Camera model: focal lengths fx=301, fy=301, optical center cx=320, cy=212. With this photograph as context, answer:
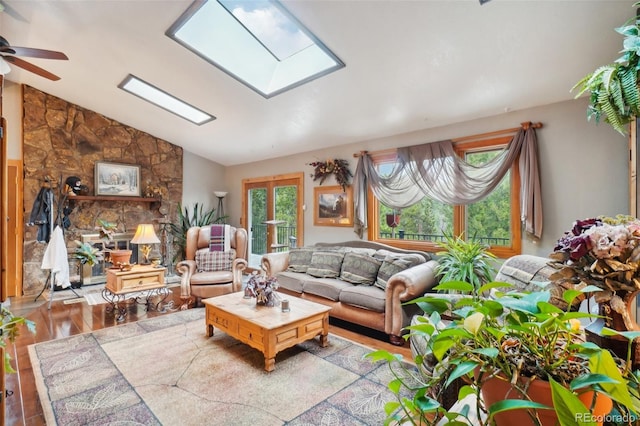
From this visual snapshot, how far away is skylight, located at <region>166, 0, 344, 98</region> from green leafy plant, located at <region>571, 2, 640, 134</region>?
83.9 inches

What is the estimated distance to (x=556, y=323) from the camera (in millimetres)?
548

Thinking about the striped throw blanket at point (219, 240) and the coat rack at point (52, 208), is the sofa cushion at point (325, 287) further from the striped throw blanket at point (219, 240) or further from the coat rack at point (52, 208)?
the coat rack at point (52, 208)

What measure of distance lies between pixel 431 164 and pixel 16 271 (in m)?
6.56

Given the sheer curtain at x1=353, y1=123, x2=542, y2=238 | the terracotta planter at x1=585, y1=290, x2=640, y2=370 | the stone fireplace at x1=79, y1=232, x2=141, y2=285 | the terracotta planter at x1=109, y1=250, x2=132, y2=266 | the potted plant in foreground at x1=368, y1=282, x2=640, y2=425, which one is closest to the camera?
the potted plant in foreground at x1=368, y1=282, x2=640, y2=425

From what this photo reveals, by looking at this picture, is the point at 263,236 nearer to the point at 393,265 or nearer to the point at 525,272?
the point at 393,265

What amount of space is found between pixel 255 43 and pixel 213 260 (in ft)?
10.1

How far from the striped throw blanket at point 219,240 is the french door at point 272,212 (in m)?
0.74

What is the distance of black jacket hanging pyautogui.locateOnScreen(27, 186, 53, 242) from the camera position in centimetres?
473

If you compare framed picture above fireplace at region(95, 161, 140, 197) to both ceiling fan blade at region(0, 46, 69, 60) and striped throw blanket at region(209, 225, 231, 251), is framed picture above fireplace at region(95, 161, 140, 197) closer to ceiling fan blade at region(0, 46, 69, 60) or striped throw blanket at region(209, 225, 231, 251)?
striped throw blanket at region(209, 225, 231, 251)

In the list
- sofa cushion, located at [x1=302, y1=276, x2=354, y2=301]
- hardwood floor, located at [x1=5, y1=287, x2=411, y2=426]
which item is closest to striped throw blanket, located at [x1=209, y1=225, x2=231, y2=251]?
hardwood floor, located at [x1=5, y1=287, x2=411, y2=426]

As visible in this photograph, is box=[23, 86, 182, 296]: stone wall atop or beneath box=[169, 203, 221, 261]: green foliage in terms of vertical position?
atop

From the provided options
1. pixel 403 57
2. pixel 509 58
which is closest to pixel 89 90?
pixel 403 57

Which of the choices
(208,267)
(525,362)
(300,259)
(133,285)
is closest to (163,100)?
(208,267)

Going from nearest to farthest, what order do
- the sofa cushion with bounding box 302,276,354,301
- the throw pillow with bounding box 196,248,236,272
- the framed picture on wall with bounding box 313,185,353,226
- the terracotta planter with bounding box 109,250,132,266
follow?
the sofa cushion with bounding box 302,276,354,301
the terracotta planter with bounding box 109,250,132,266
the throw pillow with bounding box 196,248,236,272
the framed picture on wall with bounding box 313,185,353,226
